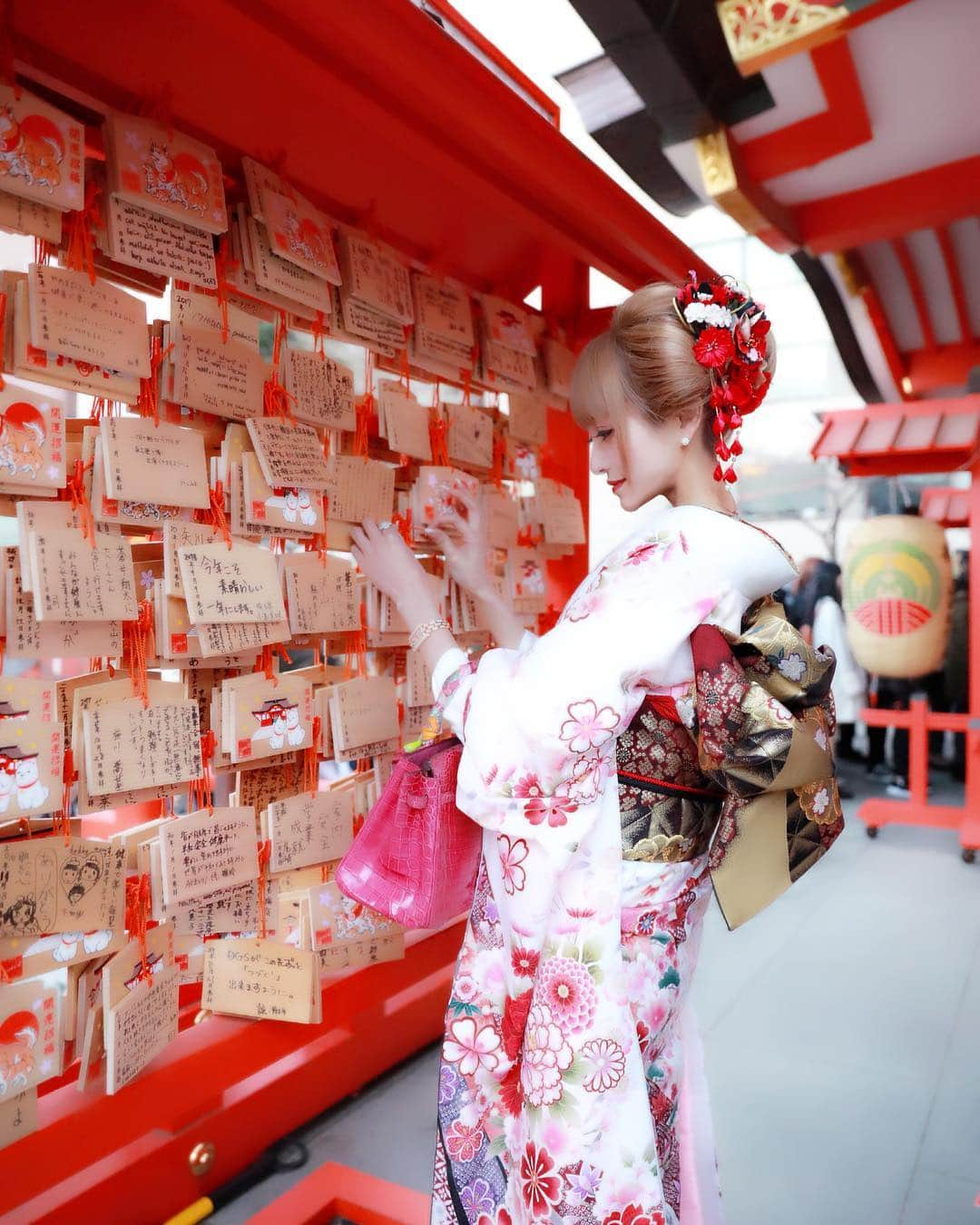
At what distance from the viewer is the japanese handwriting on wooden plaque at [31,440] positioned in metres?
1.11

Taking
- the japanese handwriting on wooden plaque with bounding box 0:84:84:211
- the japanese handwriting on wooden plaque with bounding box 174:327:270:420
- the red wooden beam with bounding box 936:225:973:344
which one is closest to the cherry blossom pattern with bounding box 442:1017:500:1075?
the japanese handwriting on wooden plaque with bounding box 174:327:270:420

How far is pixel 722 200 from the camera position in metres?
3.16

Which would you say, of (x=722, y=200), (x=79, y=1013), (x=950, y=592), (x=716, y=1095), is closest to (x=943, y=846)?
(x=950, y=592)

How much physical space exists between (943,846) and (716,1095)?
2509 millimetres

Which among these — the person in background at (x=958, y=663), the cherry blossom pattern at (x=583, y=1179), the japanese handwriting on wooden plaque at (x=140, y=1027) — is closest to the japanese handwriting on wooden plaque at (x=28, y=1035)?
the japanese handwriting on wooden plaque at (x=140, y=1027)

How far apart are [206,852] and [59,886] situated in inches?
9.1

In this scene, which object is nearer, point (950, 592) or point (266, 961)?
point (266, 961)

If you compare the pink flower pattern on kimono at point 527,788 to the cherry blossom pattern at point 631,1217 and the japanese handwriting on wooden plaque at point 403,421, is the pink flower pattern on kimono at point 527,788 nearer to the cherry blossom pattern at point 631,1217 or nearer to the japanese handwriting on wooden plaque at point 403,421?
the cherry blossom pattern at point 631,1217

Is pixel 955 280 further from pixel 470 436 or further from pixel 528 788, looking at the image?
pixel 528 788

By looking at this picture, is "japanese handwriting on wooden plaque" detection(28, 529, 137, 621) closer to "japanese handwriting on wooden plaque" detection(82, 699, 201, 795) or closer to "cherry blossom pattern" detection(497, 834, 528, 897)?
"japanese handwriting on wooden plaque" detection(82, 699, 201, 795)

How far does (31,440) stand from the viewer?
1135mm

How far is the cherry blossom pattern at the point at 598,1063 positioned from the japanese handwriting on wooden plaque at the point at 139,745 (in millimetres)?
684

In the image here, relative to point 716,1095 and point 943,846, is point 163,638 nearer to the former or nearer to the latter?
point 716,1095

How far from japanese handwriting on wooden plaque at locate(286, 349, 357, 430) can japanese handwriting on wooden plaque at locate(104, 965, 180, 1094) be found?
929mm
